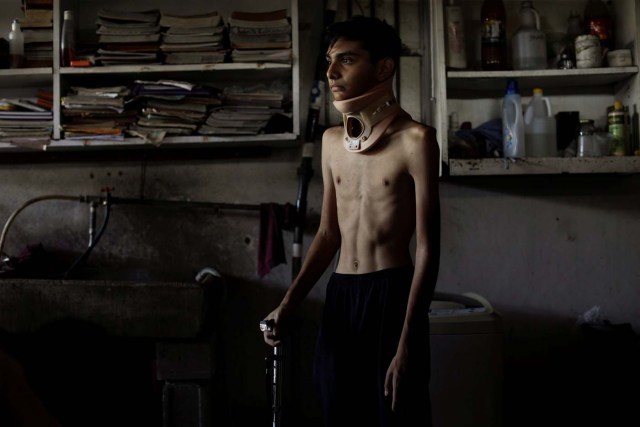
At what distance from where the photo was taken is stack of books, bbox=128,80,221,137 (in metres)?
2.86

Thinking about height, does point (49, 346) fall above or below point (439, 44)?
below

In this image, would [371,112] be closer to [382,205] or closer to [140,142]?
[382,205]

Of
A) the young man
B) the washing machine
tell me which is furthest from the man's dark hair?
the washing machine

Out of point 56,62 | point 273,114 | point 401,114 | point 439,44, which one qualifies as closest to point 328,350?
point 401,114

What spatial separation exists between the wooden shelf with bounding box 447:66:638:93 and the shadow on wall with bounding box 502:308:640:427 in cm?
111

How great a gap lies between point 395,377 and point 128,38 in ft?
6.83

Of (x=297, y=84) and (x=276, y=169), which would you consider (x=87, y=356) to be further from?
(x=297, y=84)

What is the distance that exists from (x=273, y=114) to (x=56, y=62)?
1.00 metres

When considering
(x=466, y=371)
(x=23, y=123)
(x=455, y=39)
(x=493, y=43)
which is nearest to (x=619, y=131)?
(x=493, y=43)

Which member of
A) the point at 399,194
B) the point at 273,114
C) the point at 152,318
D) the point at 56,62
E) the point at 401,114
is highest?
the point at 56,62

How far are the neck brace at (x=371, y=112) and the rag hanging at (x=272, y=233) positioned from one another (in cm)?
126

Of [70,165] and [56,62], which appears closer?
[56,62]

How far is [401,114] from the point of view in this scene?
1777 millimetres

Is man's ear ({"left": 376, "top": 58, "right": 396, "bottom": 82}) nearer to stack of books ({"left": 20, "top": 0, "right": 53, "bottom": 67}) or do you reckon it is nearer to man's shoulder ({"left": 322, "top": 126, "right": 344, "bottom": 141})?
man's shoulder ({"left": 322, "top": 126, "right": 344, "bottom": 141})
